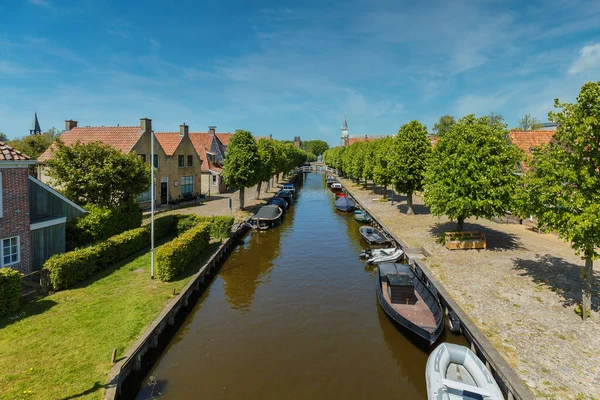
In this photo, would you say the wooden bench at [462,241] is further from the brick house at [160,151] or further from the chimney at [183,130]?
the chimney at [183,130]

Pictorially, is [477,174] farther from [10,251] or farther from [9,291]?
[10,251]

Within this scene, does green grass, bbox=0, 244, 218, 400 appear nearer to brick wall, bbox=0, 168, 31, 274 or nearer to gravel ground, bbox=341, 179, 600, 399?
brick wall, bbox=0, 168, 31, 274

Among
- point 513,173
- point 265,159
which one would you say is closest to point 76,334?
point 513,173

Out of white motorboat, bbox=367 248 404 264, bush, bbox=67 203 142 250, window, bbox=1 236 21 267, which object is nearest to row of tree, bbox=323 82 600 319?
white motorboat, bbox=367 248 404 264

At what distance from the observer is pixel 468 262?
66.9 feet

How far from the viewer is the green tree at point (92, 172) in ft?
72.9

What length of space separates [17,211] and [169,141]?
28.1 m

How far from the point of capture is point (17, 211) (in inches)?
621

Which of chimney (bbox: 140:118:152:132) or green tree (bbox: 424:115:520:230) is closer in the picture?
green tree (bbox: 424:115:520:230)

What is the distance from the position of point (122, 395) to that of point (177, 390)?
5.25 feet

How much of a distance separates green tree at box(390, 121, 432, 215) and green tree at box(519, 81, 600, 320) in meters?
20.2

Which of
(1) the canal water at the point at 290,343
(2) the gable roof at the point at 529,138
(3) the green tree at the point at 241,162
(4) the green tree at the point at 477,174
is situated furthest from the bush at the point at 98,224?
(2) the gable roof at the point at 529,138

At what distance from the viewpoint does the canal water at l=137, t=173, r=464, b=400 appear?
11.2 meters

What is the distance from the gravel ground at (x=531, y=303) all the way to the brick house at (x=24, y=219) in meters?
20.5
